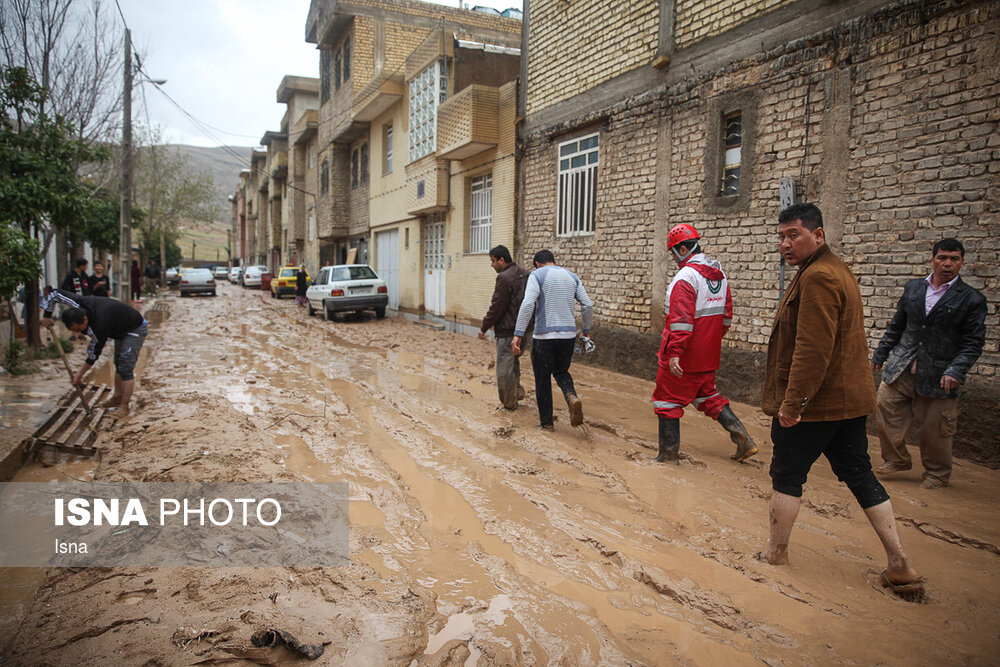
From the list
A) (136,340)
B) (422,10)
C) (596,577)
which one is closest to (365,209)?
(422,10)

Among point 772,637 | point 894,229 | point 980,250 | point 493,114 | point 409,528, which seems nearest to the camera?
point 772,637

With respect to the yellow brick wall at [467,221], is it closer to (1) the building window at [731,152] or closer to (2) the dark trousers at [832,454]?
(1) the building window at [731,152]

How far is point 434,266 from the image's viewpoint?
17.7 metres

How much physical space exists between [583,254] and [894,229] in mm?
5344

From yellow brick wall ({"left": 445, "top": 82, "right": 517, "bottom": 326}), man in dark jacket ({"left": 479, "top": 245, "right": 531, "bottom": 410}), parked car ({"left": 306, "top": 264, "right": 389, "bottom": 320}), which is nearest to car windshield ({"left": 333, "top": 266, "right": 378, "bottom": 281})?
parked car ({"left": 306, "top": 264, "right": 389, "bottom": 320})

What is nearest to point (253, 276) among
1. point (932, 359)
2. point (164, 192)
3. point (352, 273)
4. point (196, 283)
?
point (164, 192)

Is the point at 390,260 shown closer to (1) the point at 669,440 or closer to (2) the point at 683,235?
(2) the point at 683,235

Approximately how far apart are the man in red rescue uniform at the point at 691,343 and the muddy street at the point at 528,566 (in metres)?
0.30

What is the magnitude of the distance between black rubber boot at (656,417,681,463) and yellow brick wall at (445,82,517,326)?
26.6 feet

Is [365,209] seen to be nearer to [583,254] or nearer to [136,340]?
[583,254]

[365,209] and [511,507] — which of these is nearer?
[511,507]

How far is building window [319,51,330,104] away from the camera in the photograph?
92.0ft

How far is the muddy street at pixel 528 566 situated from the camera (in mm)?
2611

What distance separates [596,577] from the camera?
10.6 ft
